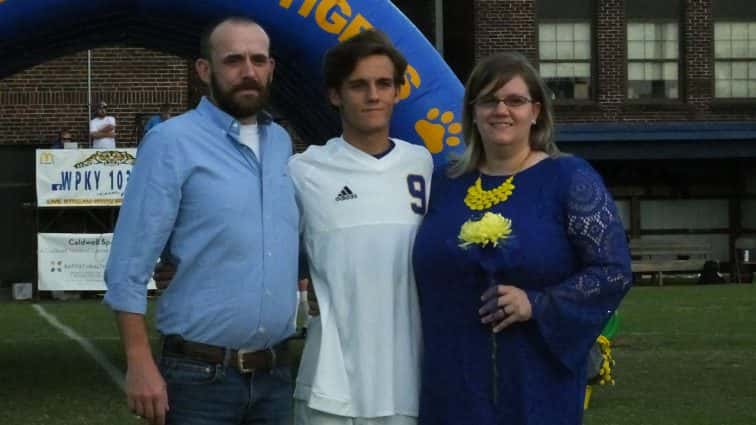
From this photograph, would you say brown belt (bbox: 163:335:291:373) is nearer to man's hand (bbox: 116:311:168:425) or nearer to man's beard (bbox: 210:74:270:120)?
man's hand (bbox: 116:311:168:425)

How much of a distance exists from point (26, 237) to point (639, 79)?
11436mm

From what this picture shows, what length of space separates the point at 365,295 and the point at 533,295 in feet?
1.59

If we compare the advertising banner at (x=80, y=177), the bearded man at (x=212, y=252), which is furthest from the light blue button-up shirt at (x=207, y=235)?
the advertising banner at (x=80, y=177)

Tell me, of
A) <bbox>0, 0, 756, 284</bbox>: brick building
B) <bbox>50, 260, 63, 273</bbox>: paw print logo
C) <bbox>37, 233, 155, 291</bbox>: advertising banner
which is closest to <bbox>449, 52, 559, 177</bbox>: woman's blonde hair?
→ <bbox>37, 233, 155, 291</bbox>: advertising banner

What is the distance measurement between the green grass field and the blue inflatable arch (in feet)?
6.76

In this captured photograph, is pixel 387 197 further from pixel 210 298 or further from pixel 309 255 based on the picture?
pixel 210 298

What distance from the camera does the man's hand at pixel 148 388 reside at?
4.09 m

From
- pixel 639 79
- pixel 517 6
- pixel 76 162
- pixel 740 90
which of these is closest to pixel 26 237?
pixel 76 162

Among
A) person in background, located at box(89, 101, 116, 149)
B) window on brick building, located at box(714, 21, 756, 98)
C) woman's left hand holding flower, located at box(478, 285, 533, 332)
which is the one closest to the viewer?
woman's left hand holding flower, located at box(478, 285, 533, 332)

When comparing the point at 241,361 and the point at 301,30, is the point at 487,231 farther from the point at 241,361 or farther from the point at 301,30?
the point at 301,30

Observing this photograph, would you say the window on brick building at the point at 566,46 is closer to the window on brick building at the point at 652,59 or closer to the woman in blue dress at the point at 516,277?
the window on brick building at the point at 652,59

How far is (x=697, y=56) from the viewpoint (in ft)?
89.7

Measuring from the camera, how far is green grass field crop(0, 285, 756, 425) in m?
9.16

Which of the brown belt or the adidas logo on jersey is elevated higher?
the adidas logo on jersey
